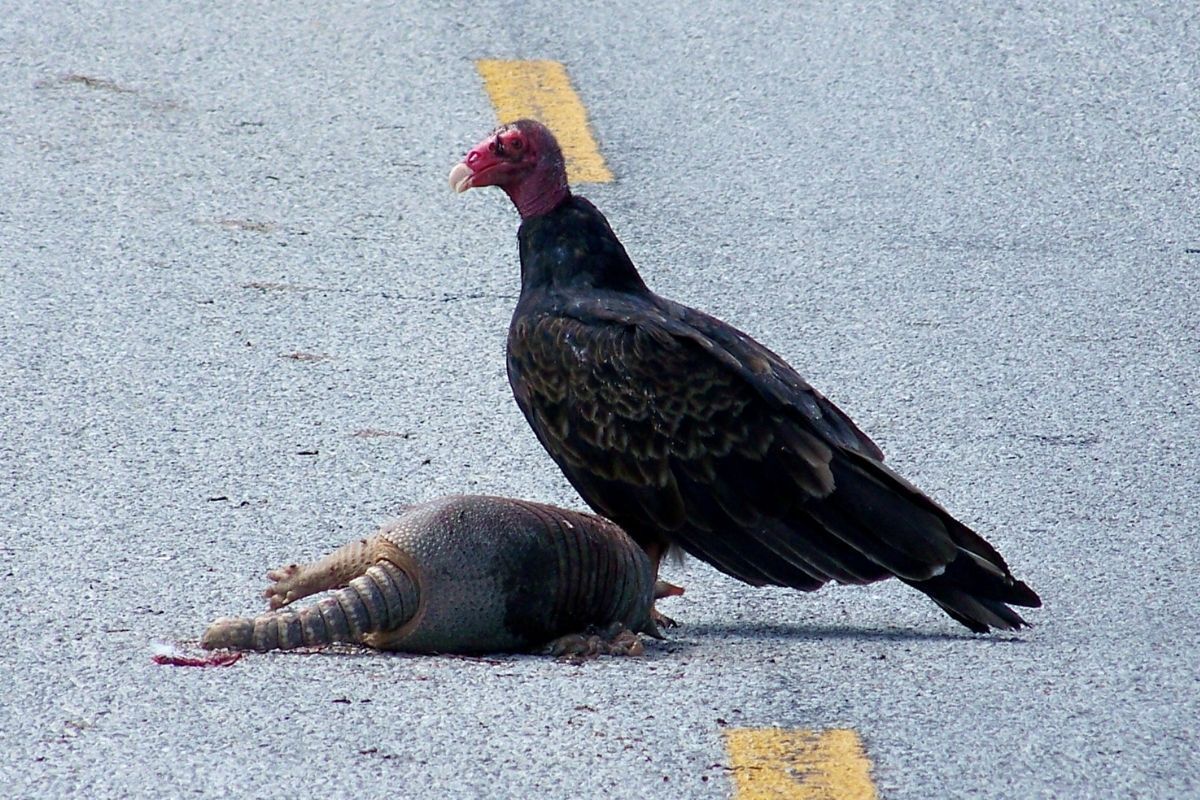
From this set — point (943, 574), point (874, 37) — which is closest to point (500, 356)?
point (943, 574)

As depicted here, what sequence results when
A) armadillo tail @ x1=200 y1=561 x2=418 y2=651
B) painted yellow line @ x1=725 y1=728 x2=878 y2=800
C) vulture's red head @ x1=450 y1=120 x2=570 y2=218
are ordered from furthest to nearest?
vulture's red head @ x1=450 y1=120 x2=570 y2=218
armadillo tail @ x1=200 y1=561 x2=418 y2=651
painted yellow line @ x1=725 y1=728 x2=878 y2=800

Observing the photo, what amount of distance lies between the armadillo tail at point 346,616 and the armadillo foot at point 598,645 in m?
0.36

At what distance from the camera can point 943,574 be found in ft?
14.6

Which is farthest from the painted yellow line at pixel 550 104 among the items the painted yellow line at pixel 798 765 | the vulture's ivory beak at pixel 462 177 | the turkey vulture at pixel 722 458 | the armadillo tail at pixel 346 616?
the painted yellow line at pixel 798 765

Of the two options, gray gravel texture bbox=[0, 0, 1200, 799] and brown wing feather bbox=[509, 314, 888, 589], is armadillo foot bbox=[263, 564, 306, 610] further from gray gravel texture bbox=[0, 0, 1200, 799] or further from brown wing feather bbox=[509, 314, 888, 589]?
brown wing feather bbox=[509, 314, 888, 589]

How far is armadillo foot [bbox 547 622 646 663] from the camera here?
4227 mm

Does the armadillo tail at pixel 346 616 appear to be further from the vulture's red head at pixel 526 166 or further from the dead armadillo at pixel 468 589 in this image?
the vulture's red head at pixel 526 166

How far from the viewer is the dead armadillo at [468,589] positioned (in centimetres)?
411

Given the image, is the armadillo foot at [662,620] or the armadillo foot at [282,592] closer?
the armadillo foot at [282,592]

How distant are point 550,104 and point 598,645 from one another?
4.11 meters

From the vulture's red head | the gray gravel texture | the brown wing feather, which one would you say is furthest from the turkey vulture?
the vulture's red head

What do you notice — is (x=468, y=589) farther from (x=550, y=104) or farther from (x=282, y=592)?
(x=550, y=104)

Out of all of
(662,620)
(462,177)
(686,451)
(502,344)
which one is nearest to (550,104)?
(502,344)

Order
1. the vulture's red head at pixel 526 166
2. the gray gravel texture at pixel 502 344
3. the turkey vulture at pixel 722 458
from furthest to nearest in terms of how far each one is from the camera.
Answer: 1. the vulture's red head at pixel 526 166
2. the turkey vulture at pixel 722 458
3. the gray gravel texture at pixel 502 344
